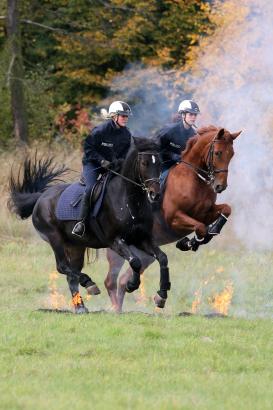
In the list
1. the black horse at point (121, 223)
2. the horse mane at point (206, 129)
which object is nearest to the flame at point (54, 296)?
the black horse at point (121, 223)

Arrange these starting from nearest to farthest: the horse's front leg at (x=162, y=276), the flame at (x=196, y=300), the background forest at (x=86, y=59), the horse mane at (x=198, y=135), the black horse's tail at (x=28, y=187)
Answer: the horse's front leg at (x=162, y=276) → the horse mane at (x=198, y=135) → the black horse's tail at (x=28, y=187) → the flame at (x=196, y=300) → the background forest at (x=86, y=59)

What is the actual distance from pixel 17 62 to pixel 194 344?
2039cm

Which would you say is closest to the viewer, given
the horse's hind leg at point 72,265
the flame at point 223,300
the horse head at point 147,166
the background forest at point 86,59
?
the horse head at point 147,166

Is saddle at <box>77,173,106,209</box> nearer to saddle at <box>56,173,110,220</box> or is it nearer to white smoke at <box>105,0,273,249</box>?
saddle at <box>56,173,110,220</box>

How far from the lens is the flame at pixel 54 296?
1619 centimetres

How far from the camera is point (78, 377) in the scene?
363 inches

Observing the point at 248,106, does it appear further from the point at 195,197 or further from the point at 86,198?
the point at 86,198

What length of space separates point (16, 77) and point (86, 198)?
1638 cm

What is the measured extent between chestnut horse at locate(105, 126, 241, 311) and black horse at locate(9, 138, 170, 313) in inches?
37.0

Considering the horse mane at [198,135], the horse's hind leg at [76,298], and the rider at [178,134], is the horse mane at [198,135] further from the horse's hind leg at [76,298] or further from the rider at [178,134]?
the horse's hind leg at [76,298]

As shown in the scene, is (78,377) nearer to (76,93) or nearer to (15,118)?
(15,118)

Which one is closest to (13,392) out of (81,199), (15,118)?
(81,199)

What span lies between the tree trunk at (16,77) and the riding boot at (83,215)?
623 inches

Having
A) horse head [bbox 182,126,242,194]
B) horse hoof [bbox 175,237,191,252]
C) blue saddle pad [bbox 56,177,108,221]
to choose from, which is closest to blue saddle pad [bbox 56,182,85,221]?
blue saddle pad [bbox 56,177,108,221]
